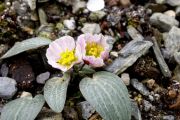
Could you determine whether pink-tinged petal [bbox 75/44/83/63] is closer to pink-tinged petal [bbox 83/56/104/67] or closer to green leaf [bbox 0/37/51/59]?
pink-tinged petal [bbox 83/56/104/67]

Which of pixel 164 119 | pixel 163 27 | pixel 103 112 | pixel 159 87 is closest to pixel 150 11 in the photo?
pixel 163 27

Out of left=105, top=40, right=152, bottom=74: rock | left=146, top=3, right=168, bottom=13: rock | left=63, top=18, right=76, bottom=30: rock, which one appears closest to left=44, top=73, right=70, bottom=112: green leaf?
left=105, top=40, right=152, bottom=74: rock

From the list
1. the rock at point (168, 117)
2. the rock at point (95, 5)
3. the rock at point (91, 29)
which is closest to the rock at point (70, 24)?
the rock at point (91, 29)

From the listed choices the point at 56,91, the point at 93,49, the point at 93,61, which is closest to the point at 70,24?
the point at 93,49

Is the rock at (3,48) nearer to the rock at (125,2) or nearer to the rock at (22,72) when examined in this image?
the rock at (22,72)

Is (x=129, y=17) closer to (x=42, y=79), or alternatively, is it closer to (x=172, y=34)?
(x=172, y=34)

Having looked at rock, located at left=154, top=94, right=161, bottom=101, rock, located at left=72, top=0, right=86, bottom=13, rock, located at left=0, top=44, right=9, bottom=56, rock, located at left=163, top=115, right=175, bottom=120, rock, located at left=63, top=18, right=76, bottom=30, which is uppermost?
rock, located at left=72, top=0, right=86, bottom=13

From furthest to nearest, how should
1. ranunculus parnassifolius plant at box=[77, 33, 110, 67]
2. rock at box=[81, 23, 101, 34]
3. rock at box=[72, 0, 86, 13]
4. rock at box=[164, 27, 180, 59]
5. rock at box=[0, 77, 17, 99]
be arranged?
rock at box=[72, 0, 86, 13], rock at box=[81, 23, 101, 34], rock at box=[164, 27, 180, 59], rock at box=[0, 77, 17, 99], ranunculus parnassifolius plant at box=[77, 33, 110, 67]
